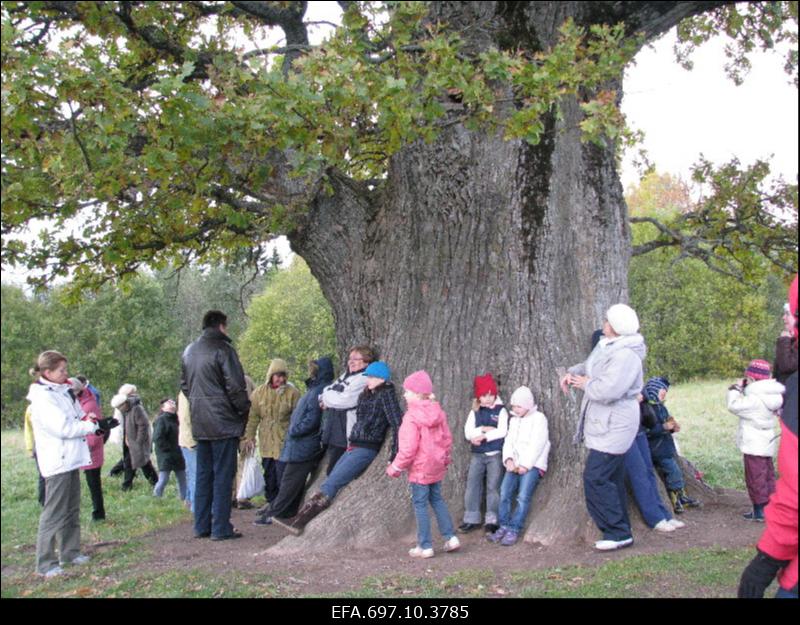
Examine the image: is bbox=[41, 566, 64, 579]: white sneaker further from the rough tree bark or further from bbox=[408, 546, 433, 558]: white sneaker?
bbox=[408, 546, 433, 558]: white sneaker

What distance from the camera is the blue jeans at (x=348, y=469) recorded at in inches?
297

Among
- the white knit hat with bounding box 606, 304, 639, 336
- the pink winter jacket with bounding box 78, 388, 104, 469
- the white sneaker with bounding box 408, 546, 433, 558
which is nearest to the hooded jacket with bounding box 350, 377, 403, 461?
the white sneaker with bounding box 408, 546, 433, 558

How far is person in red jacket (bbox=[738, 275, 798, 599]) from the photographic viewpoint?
4.13 metres

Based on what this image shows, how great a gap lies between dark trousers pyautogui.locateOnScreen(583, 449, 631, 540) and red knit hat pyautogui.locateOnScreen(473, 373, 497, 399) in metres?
1.09

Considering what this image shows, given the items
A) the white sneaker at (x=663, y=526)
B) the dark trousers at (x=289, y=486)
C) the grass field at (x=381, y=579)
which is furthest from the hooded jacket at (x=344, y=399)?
the white sneaker at (x=663, y=526)

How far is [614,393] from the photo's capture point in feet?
20.6

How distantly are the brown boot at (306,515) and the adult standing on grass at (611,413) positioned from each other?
2.36 m

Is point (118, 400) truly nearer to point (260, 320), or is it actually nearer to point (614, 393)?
point (614, 393)

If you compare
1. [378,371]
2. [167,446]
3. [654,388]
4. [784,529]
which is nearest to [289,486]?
[378,371]

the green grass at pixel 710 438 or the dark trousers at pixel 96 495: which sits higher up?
the dark trousers at pixel 96 495

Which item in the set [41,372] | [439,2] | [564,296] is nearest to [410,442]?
[564,296]

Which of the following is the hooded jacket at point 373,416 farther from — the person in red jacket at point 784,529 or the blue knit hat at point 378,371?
the person in red jacket at point 784,529
